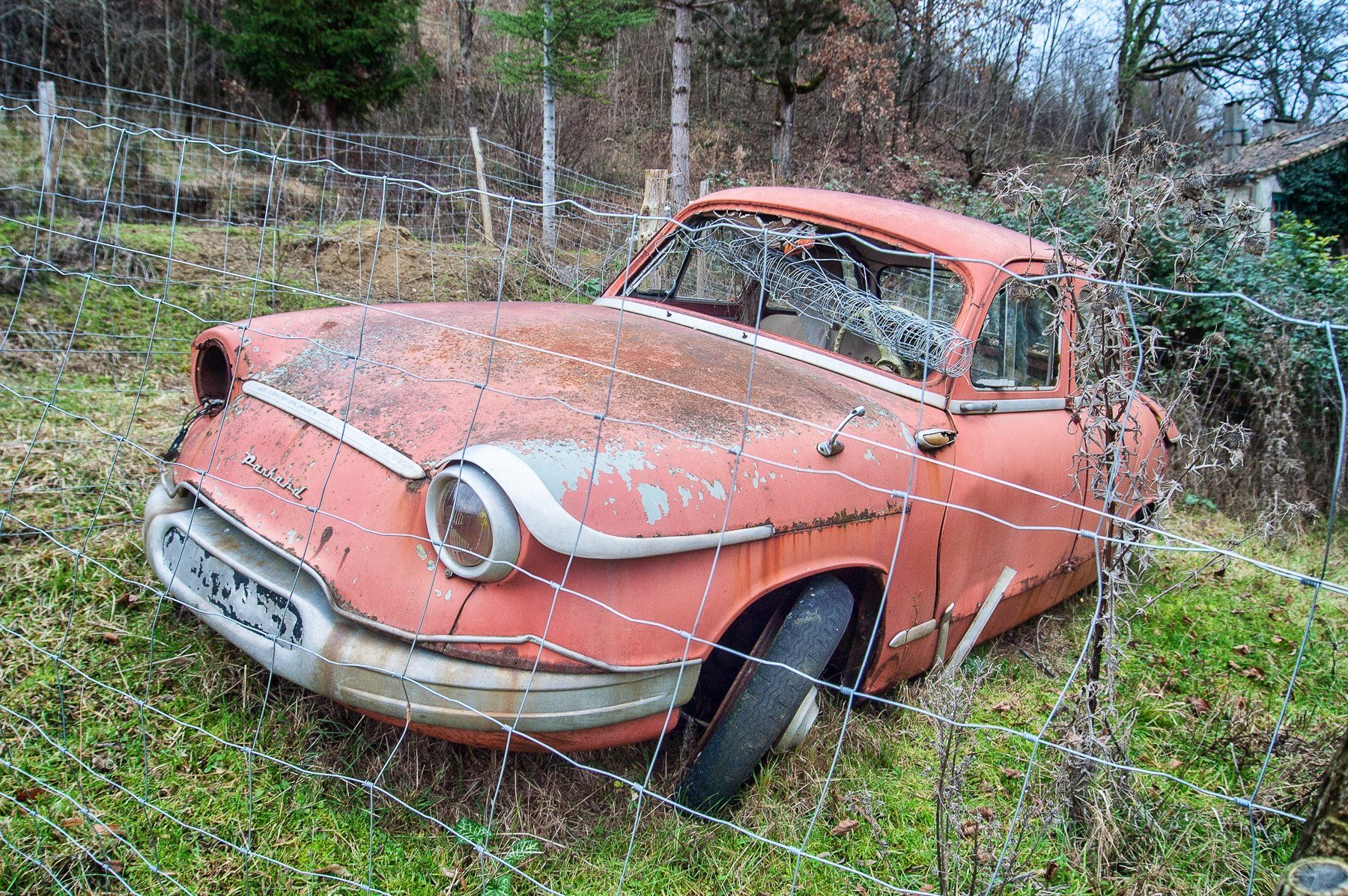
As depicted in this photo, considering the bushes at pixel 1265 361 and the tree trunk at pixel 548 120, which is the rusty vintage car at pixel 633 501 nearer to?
the bushes at pixel 1265 361

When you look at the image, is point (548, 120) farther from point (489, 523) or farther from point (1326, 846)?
point (1326, 846)

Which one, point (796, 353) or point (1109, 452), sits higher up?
point (796, 353)

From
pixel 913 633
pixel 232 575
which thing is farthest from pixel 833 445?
pixel 232 575

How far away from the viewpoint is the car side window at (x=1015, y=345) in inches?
118

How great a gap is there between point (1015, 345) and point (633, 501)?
198 cm

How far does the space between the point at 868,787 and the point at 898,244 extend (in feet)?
6.11

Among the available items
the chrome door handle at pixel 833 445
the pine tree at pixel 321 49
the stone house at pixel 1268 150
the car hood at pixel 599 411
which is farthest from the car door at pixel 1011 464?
the stone house at pixel 1268 150

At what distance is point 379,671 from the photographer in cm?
191

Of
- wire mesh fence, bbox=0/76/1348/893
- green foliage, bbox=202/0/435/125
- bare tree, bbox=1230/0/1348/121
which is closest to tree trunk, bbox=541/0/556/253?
green foliage, bbox=202/0/435/125

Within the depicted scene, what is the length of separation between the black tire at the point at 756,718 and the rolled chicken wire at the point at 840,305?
1.03 m

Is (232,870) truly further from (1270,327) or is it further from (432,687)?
(1270,327)

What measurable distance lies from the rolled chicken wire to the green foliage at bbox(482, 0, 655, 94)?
6187 millimetres

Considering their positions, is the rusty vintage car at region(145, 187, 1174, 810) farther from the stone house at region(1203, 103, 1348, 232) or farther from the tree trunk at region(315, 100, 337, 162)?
the stone house at region(1203, 103, 1348, 232)

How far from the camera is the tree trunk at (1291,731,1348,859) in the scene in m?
1.53
